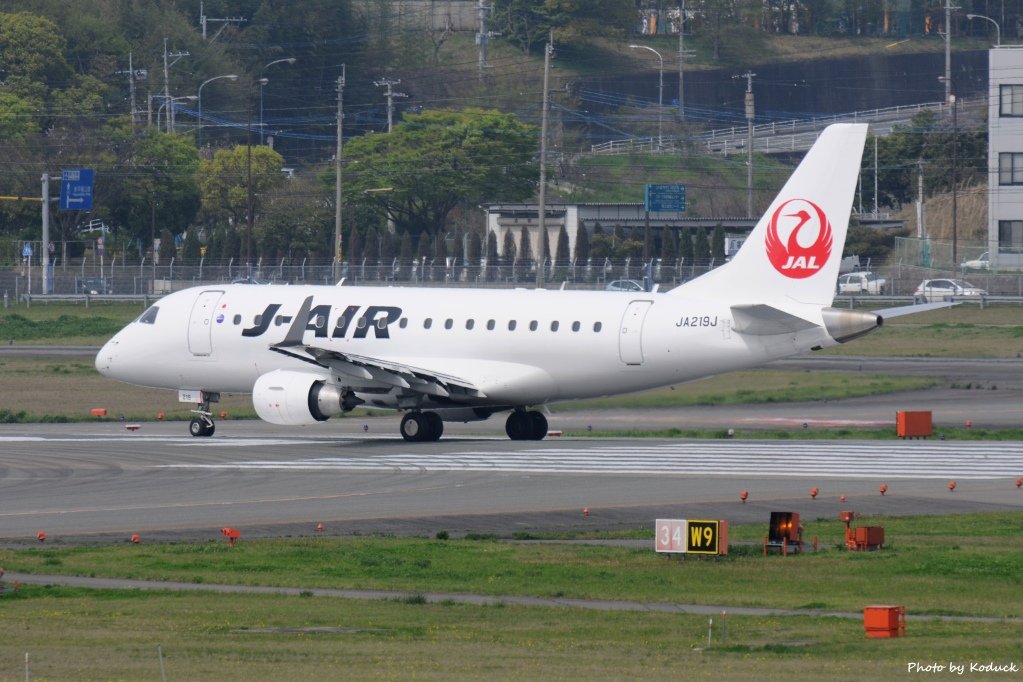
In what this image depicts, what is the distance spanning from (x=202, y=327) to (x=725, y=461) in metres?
15.5

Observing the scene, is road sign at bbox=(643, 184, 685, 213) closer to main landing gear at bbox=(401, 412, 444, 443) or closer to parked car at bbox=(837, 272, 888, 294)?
parked car at bbox=(837, 272, 888, 294)

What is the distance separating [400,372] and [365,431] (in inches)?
252

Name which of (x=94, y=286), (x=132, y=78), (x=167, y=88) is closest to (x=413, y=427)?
(x=94, y=286)

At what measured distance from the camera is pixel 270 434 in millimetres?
47844

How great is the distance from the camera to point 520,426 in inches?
1758

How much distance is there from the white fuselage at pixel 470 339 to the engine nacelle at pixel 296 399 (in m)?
1.25

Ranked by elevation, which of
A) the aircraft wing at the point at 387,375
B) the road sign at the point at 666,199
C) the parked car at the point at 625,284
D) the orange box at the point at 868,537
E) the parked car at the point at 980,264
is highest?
the road sign at the point at 666,199

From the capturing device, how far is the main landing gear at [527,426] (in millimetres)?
44656

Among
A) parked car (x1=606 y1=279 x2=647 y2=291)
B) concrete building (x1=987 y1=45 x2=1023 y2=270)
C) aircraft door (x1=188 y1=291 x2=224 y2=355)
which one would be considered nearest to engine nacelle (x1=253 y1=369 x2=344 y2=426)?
aircraft door (x1=188 y1=291 x2=224 y2=355)

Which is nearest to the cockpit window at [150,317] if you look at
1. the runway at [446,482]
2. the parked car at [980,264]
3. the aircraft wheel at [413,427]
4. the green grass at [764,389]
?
the runway at [446,482]

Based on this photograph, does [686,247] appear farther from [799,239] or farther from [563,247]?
[799,239]

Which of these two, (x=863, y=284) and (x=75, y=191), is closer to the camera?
(x=863, y=284)

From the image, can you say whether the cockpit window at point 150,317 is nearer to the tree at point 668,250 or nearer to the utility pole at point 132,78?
the tree at point 668,250

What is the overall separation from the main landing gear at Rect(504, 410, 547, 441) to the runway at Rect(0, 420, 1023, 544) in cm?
41
